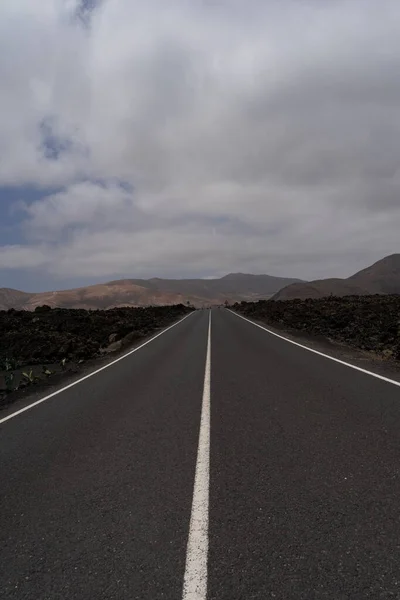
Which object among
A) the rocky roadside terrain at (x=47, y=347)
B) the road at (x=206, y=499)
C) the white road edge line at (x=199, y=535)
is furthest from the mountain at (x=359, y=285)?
the white road edge line at (x=199, y=535)

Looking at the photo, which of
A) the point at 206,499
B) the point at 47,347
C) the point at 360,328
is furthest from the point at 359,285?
the point at 206,499

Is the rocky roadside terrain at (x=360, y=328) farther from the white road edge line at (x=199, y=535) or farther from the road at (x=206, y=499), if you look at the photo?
the white road edge line at (x=199, y=535)

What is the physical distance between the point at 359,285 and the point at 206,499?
512 feet

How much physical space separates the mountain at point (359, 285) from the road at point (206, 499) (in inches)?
3506

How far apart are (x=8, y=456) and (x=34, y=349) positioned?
14.9 meters

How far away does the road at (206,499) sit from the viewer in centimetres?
268

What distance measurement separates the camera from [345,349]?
1518 cm

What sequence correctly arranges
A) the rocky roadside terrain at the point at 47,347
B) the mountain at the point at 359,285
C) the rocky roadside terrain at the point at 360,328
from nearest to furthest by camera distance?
the rocky roadside terrain at the point at 47,347, the rocky roadside terrain at the point at 360,328, the mountain at the point at 359,285

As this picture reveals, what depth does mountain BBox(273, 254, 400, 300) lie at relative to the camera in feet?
371

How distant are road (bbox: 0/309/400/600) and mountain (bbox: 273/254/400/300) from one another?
292 feet

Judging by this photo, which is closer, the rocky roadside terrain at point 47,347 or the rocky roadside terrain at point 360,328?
the rocky roadside terrain at point 47,347

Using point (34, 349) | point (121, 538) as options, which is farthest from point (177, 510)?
point (34, 349)

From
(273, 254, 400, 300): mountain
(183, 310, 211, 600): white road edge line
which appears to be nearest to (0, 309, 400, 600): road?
(183, 310, 211, 600): white road edge line

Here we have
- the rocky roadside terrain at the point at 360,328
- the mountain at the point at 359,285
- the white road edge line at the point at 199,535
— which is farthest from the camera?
the mountain at the point at 359,285
